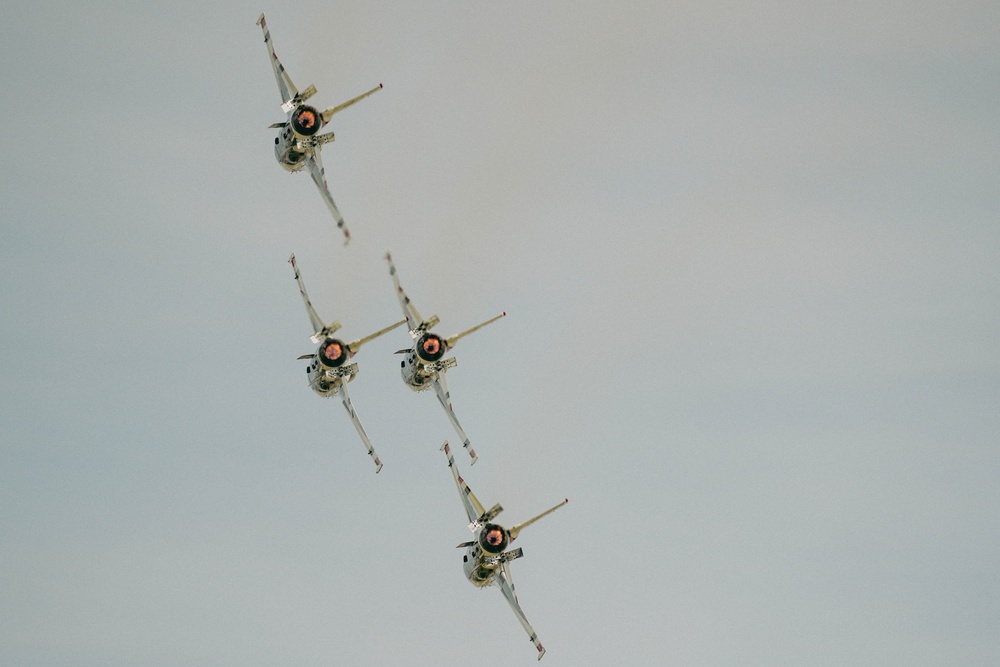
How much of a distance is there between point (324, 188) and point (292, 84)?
9.71 meters

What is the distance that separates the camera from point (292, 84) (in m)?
194

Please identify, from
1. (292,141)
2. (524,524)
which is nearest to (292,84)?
(292,141)

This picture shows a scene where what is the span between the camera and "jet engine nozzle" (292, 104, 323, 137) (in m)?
195

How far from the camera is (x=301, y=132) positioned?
640 feet

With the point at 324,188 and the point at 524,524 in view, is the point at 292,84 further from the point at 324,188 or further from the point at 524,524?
the point at 524,524

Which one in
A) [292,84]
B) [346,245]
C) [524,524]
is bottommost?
[524,524]

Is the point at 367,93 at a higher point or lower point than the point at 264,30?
lower

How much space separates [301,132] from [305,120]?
1137 mm

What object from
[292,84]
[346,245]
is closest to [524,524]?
[346,245]

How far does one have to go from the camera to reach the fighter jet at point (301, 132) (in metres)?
195

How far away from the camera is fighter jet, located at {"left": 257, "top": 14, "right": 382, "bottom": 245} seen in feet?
639

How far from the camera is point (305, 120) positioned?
639 feet

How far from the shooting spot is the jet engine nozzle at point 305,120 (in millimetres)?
194750

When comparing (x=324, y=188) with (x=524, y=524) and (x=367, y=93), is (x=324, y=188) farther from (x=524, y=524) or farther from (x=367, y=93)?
(x=524, y=524)
